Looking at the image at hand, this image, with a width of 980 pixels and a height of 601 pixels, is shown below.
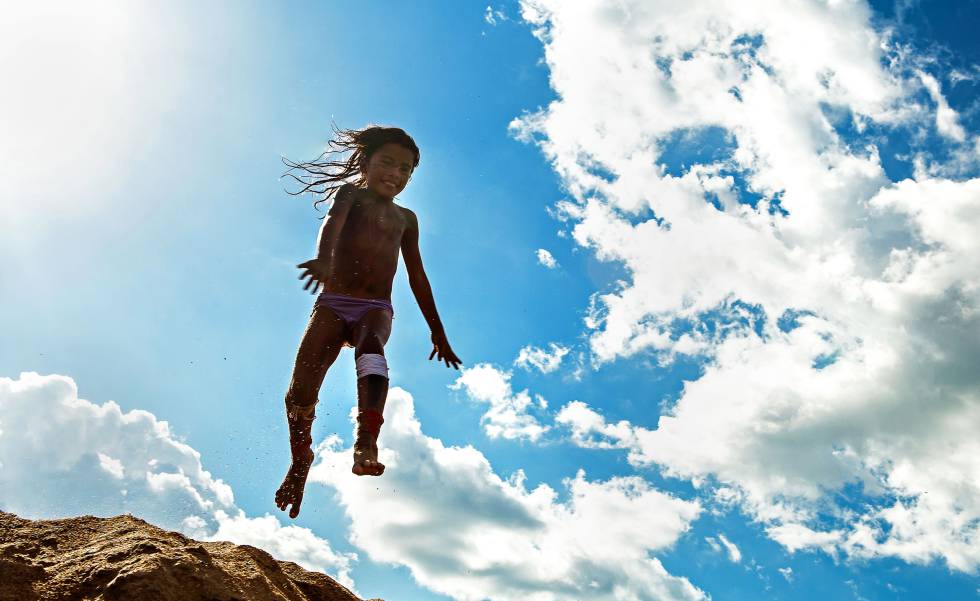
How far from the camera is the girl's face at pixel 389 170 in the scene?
281 inches

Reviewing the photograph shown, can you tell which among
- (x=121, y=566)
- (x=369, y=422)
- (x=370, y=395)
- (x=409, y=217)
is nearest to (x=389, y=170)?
(x=409, y=217)

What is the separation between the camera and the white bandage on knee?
620cm

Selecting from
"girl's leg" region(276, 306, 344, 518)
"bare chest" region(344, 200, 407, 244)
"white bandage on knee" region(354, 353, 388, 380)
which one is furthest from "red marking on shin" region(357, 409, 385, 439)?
"bare chest" region(344, 200, 407, 244)

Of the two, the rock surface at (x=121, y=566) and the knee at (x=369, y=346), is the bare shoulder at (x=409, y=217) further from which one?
the rock surface at (x=121, y=566)

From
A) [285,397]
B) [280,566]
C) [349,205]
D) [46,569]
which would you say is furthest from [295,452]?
[46,569]

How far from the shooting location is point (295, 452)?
22.5 feet

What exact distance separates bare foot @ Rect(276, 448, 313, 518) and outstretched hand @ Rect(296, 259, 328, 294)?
1.49 meters

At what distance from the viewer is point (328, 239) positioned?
21.7 feet

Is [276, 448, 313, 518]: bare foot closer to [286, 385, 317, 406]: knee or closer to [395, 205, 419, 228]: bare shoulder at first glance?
[286, 385, 317, 406]: knee

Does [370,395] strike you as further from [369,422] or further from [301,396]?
[301,396]

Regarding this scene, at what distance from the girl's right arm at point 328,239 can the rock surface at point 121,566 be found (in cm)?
207

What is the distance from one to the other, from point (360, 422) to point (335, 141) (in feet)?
9.99

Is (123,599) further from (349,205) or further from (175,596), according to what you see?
(349,205)

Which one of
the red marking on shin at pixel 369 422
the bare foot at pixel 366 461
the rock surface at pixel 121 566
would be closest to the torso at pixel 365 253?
the red marking on shin at pixel 369 422
